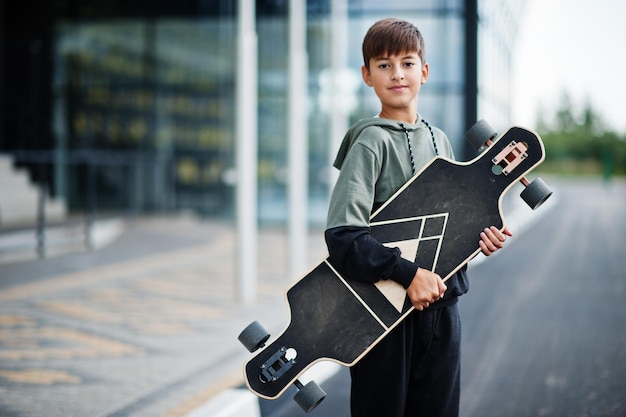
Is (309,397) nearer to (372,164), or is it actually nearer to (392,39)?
(372,164)

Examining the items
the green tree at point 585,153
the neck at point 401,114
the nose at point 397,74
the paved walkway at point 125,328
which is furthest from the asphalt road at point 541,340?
the green tree at point 585,153

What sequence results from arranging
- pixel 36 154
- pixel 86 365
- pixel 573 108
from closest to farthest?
pixel 86 365 → pixel 36 154 → pixel 573 108

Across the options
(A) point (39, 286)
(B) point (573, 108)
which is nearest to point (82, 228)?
(A) point (39, 286)

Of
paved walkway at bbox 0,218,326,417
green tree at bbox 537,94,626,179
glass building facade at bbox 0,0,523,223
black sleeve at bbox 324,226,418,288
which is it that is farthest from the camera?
green tree at bbox 537,94,626,179

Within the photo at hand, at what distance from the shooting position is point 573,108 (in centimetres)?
8906

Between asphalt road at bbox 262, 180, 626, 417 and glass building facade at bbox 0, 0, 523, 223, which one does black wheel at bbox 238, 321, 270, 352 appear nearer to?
asphalt road at bbox 262, 180, 626, 417

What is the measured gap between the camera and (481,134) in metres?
2.54

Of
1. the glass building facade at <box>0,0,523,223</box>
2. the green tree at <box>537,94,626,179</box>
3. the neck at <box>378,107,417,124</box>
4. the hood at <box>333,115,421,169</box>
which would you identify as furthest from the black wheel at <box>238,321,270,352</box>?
the green tree at <box>537,94,626,179</box>

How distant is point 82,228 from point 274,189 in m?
4.84

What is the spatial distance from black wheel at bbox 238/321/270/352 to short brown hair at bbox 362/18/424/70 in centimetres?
87

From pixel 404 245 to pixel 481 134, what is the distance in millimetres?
436

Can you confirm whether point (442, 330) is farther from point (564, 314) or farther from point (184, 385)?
point (564, 314)

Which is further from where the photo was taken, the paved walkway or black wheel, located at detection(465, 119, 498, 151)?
the paved walkway

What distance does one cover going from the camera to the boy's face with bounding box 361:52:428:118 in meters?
2.42
